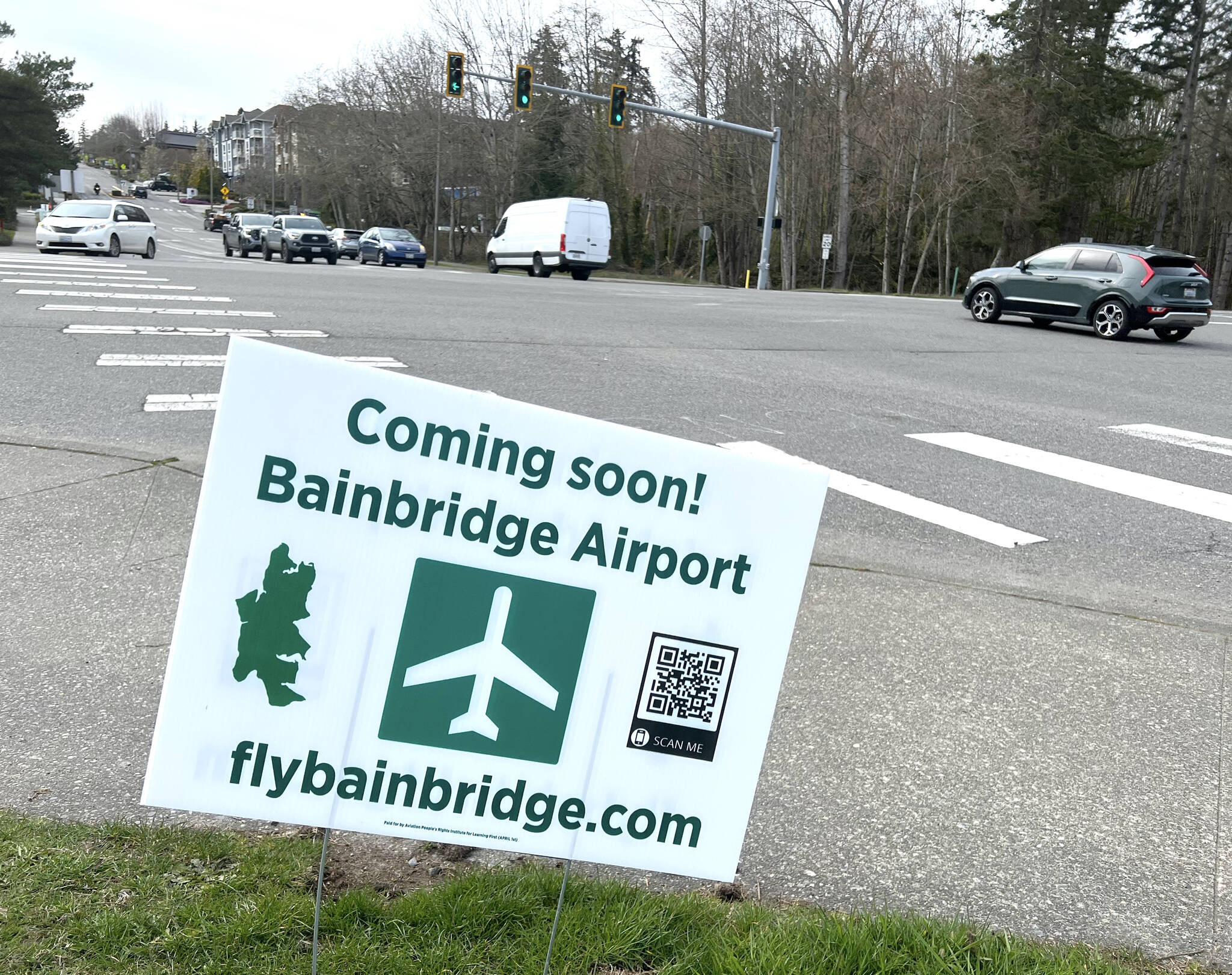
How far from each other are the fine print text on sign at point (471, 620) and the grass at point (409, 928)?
401mm

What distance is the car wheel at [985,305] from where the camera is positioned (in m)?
20.6

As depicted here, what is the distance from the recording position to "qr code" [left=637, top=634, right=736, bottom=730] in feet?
7.16

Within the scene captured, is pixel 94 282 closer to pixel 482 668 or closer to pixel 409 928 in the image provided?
pixel 409 928

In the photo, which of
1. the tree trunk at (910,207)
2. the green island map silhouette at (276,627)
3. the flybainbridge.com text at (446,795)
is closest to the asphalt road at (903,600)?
the flybainbridge.com text at (446,795)

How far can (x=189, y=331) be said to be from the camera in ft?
40.3

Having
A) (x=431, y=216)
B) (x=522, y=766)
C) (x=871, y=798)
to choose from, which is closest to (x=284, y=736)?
(x=522, y=766)

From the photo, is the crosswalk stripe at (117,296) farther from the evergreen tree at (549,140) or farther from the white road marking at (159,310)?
the evergreen tree at (549,140)

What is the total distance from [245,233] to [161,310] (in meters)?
30.3

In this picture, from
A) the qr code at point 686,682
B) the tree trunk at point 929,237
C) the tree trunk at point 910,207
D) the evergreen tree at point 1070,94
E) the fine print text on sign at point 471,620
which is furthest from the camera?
the evergreen tree at point 1070,94

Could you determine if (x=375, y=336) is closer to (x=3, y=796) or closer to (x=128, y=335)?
(x=128, y=335)

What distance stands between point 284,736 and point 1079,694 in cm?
313

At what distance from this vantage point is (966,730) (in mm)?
3771

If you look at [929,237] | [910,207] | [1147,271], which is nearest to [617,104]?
[910,207]

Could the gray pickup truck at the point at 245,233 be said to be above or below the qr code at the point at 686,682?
above
